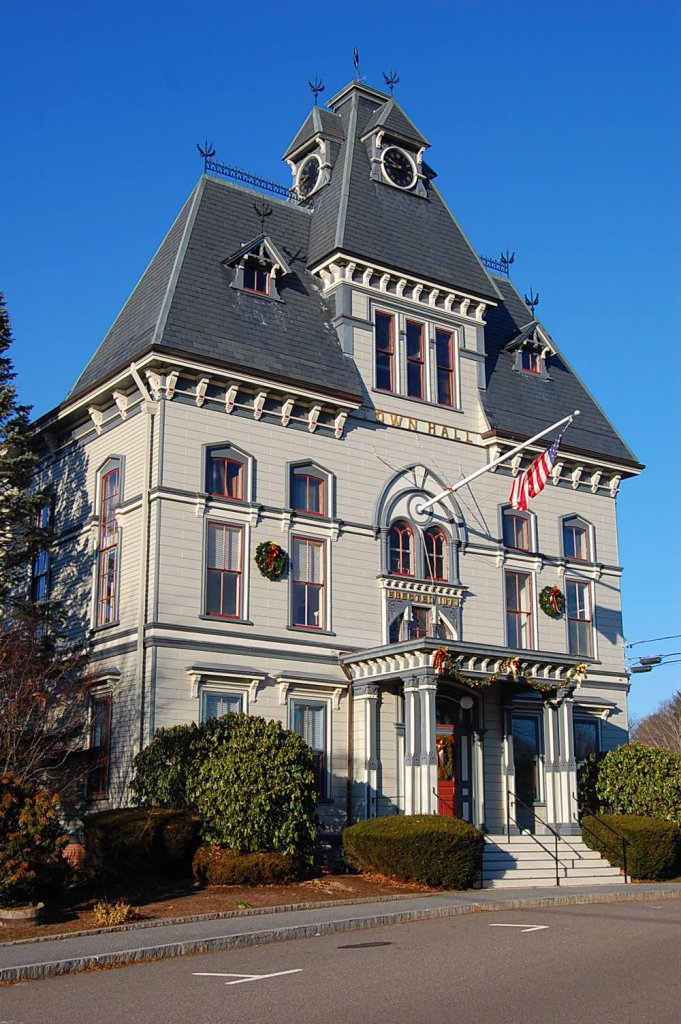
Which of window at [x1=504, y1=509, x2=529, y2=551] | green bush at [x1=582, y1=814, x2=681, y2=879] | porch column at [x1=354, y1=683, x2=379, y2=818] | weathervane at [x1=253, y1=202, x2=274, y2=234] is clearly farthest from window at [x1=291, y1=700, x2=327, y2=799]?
weathervane at [x1=253, y1=202, x2=274, y2=234]

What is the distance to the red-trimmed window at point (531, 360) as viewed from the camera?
3462cm

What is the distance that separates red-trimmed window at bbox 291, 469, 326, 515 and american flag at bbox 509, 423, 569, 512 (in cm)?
460

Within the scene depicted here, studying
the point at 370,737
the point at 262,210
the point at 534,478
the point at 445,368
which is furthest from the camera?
the point at 262,210

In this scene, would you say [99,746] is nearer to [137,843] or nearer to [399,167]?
[137,843]

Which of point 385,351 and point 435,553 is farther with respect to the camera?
point 385,351

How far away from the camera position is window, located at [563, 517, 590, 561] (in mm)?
32938

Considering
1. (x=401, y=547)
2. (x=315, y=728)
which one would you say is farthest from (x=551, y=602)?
(x=315, y=728)

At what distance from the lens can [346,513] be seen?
28.4m

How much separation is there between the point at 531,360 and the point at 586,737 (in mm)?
10842

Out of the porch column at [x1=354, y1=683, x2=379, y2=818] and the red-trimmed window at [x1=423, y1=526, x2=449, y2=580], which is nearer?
the porch column at [x1=354, y1=683, x2=379, y2=818]

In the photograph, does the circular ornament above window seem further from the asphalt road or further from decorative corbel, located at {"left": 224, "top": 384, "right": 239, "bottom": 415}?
the asphalt road

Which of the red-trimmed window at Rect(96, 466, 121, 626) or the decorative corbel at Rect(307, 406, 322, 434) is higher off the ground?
the decorative corbel at Rect(307, 406, 322, 434)

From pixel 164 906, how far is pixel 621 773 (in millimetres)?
13271

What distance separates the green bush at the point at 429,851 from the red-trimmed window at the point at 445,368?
39.7ft
